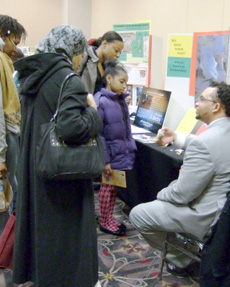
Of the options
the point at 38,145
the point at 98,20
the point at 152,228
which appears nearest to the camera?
the point at 38,145

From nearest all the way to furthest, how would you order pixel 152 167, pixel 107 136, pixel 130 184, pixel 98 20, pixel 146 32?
1. pixel 107 136
2. pixel 152 167
3. pixel 130 184
4. pixel 146 32
5. pixel 98 20

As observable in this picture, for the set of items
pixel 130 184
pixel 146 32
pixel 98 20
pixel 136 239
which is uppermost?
pixel 98 20

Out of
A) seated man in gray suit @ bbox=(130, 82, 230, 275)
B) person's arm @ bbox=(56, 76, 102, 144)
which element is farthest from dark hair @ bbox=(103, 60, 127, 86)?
person's arm @ bbox=(56, 76, 102, 144)

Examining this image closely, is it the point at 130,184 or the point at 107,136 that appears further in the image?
the point at 130,184

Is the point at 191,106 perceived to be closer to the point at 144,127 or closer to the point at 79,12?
the point at 144,127

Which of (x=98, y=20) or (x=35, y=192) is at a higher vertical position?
(x=98, y=20)

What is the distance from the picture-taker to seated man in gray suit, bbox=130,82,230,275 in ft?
5.41

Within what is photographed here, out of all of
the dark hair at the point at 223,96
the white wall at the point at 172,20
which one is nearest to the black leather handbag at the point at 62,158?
the dark hair at the point at 223,96

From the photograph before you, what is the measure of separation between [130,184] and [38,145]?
5.64ft

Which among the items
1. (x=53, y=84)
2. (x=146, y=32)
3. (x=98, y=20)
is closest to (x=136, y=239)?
(x=53, y=84)

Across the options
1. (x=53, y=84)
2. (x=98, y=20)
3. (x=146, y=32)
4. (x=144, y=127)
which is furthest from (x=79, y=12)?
(x=53, y=84)

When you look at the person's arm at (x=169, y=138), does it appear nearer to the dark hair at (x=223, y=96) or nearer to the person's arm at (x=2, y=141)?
the dark hair at (x=223, y=96)

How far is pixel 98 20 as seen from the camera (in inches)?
173

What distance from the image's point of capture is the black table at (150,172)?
2.35 m
